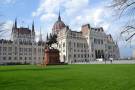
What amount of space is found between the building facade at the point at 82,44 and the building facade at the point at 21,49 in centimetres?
1411

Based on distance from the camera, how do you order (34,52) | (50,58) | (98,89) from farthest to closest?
1. (34,52)
2. (50,58)
3. (98,89)

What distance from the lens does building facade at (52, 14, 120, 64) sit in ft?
432

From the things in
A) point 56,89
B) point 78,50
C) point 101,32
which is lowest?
point 56,89

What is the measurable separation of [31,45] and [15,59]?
1395 centimetres

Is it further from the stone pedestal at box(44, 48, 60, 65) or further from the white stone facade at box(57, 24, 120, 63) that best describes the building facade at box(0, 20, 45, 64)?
the stone pedestal at box(44, 48, 60, 65)

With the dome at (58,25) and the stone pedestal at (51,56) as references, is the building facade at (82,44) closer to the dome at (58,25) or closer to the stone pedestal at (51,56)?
the dome at (58,25)

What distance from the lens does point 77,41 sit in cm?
13738

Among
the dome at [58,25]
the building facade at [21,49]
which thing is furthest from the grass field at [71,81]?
the dome at [58,25]

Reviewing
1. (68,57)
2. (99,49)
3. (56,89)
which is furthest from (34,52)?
(56,89)

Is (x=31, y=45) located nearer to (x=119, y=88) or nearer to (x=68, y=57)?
(x=68, y=57)

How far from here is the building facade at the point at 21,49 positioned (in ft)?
417

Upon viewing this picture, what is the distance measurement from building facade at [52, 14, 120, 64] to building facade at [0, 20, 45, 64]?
14114 millimetres

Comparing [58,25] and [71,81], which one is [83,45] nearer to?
[58,25]

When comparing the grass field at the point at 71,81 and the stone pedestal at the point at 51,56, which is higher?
the stone pedestal at the point at 51,56
